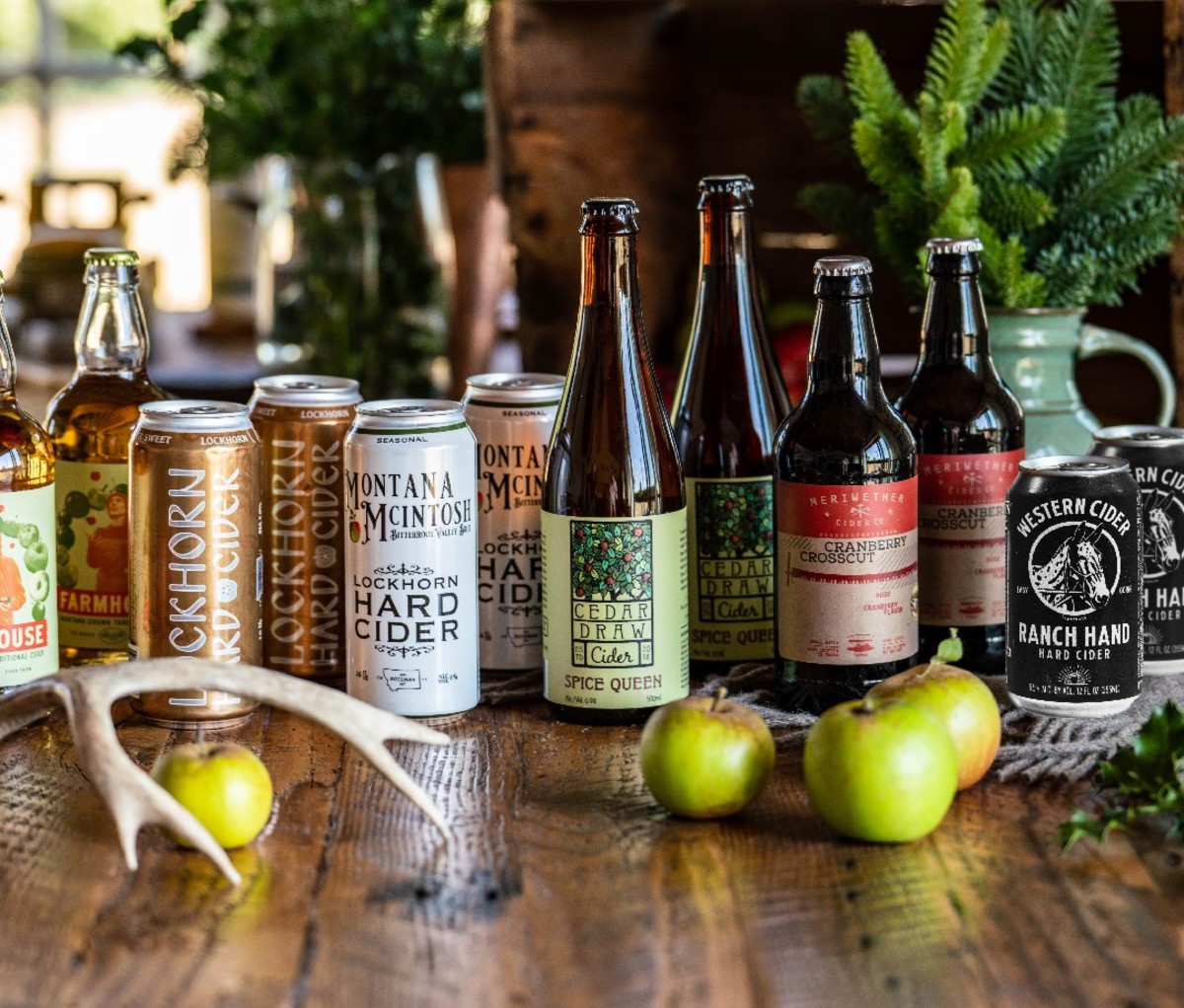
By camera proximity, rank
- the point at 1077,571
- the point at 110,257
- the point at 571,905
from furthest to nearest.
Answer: the point at 110,257 → the point at 1077,571 → the point at 571,905

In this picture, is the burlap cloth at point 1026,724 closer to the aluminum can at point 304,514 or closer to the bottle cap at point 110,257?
the aluminum can at point 304,514

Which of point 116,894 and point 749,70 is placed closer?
point 116,894

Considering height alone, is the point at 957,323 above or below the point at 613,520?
above

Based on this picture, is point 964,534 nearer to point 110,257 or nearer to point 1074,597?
point 1074,597

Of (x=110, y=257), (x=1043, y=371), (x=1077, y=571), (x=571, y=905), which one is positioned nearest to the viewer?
(x=571, y=905)

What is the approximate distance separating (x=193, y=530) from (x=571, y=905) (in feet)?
1.35

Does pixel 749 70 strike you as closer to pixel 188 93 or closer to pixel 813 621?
pixel 188 93

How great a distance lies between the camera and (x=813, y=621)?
1.08 m

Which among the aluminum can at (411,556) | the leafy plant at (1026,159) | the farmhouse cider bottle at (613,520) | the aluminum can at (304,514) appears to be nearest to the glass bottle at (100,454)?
the aluminum can at (304,514)

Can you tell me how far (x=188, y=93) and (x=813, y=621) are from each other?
1.56 metres

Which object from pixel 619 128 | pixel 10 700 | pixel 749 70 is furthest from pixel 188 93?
pixel 10 700

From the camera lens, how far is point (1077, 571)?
3.46 ft

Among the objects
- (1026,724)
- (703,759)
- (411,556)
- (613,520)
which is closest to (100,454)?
(411,556)

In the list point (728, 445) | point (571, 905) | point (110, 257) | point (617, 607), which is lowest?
point (571, 905)
